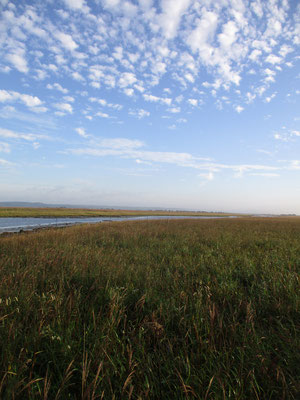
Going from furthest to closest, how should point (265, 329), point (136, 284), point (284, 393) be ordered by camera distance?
point (136, 284), point (265, 329), point (284, 393)

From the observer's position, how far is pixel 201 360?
196 cm

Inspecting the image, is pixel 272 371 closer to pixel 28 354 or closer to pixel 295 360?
pixel 295 360

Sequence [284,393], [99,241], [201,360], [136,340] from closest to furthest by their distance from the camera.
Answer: [284,393], [201,360], [136,340], [99,241]

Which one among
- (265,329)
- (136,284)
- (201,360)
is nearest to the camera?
(201,360)

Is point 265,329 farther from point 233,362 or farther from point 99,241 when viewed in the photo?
point 99,241

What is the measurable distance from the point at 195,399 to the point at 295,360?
111 centimetres

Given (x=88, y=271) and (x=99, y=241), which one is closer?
(x=88, y=271)

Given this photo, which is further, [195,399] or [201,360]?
[201,360]

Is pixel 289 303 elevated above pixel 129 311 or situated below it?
above

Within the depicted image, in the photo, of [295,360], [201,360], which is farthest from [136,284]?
[295,360]

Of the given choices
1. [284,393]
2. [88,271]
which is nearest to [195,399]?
[284,393]

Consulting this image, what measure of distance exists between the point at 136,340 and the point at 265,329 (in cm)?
171

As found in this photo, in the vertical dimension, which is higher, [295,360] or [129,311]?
[295,360]

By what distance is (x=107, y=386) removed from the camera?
158 centimetres
